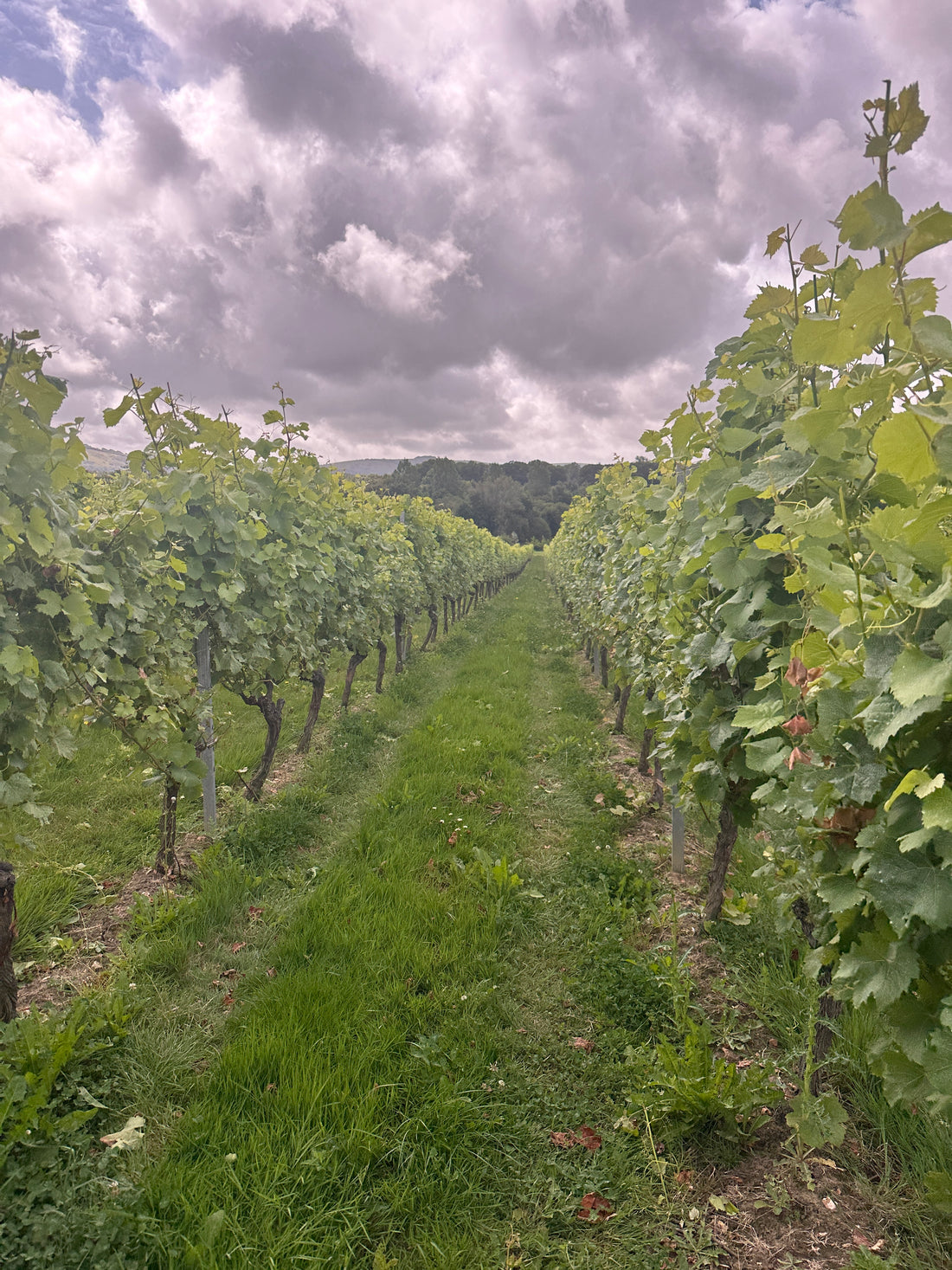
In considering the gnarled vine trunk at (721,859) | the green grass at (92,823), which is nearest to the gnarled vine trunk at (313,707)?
the green grass at (92,823)

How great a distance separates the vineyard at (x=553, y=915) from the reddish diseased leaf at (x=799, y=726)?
1 centimetres

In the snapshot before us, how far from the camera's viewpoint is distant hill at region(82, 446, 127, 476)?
10.1 ft

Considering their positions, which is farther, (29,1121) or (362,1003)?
(362,1003)

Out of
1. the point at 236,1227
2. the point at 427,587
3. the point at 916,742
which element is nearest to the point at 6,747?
the point at 236,1227

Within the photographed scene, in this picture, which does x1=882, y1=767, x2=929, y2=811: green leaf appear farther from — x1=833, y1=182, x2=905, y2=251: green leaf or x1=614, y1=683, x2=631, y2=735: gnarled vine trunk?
x1=614, y1=683, x2=631, y2=735: gnarled vine trunk

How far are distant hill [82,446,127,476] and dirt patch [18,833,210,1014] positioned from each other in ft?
8.68

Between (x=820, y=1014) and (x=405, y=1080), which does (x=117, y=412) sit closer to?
(x=405, y=1080)

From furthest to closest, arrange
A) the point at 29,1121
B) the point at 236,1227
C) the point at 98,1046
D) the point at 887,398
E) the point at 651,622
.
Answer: the point at 651,622 → the point at 98,1046 → the point at 29,1121 → the point at 236,1227 → the point at 887,398

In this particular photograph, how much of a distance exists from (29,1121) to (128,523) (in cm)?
268

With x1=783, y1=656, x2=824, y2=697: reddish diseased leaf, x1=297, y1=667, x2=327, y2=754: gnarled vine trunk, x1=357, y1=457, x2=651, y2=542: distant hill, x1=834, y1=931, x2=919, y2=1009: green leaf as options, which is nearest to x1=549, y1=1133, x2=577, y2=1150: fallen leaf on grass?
x1=834, y1=931, x2=919, y2=1009: green leaf

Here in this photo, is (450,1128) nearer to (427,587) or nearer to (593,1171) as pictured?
(593,1171)

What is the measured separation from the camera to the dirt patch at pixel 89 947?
322 centimetres

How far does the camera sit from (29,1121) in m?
2.18

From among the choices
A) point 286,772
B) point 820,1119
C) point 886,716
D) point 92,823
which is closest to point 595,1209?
point 820,1119
